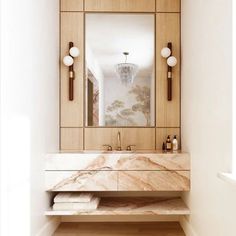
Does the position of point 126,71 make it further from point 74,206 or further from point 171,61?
point 74,206

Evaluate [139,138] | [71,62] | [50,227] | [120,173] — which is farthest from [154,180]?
[71,62]

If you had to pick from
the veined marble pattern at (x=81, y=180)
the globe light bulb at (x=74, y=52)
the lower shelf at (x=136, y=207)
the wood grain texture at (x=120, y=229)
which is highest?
the globe light bulb at (x=74, y=52)

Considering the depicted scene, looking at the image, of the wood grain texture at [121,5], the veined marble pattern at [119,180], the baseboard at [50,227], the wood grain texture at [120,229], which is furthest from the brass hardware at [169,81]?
the baseboard at [50,227]

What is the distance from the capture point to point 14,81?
2014mm

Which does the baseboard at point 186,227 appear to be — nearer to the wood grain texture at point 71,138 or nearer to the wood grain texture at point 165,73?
the wood grain texture at point 165,73

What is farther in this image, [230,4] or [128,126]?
[128,126]

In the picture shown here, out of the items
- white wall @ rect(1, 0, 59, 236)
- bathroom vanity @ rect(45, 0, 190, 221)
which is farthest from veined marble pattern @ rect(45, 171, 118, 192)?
bathroom vanity @ rect(45, 0, 190, 221)

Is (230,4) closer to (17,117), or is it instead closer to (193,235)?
(17,117)

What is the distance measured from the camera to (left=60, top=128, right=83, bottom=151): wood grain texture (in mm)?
3344

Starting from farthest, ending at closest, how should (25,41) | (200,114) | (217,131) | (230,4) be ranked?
(200,114) < (25,41) < (217,131) < (230,4)

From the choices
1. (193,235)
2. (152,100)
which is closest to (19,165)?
(193,235)

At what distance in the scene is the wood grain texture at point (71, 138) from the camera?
3.34m

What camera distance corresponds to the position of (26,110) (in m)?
2.25

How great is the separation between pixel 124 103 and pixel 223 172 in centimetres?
169
